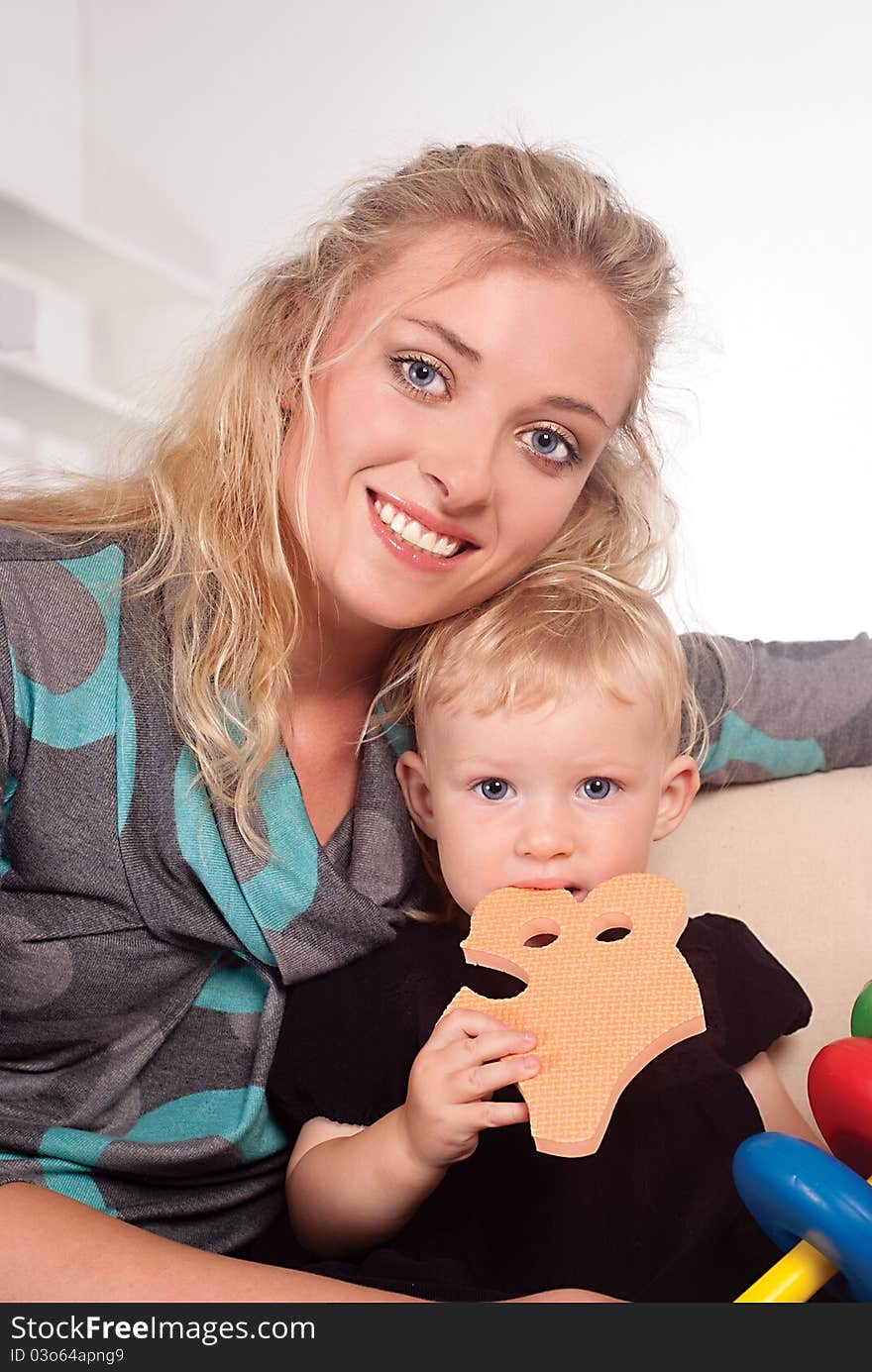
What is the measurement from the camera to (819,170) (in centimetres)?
328

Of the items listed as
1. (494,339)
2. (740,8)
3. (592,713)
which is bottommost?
(592,713)

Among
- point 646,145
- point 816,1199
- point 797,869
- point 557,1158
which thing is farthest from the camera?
point 646,145

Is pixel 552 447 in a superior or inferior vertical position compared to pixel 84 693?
superior

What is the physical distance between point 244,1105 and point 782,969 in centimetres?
54

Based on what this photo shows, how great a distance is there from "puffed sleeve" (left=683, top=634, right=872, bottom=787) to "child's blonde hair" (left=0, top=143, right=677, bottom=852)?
23 centimetres

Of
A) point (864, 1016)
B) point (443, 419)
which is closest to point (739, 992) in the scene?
point (864, 1016)

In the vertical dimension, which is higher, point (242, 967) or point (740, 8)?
point (740, 8)

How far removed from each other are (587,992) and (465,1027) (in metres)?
0.10

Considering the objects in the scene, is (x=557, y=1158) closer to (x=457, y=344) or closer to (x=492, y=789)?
(x=492, y=789)

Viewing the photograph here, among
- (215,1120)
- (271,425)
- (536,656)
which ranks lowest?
(215,1120)

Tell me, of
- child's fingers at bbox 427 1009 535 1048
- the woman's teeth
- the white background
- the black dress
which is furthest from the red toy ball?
the white background

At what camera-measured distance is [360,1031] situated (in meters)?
1.34

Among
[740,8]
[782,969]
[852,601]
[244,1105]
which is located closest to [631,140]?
Result: [740,8]

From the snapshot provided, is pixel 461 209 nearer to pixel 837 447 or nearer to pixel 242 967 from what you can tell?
pixel 242 967
